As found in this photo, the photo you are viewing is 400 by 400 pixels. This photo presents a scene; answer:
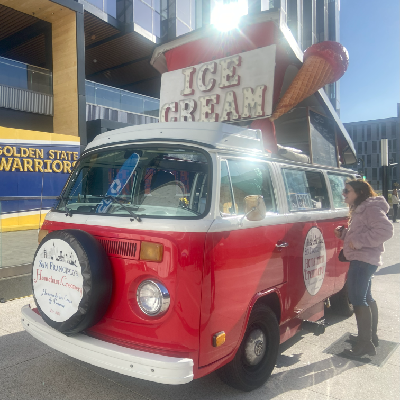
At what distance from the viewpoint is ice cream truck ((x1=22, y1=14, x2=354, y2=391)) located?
263 centimetres

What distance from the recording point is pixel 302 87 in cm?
488

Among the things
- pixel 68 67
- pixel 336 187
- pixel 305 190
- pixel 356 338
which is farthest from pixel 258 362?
pixel 68 67

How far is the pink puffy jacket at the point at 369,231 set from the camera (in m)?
3.81

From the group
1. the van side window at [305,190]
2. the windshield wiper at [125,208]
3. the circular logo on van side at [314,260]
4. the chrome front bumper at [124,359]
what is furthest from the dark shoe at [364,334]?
the windshield wiper at [125,208]

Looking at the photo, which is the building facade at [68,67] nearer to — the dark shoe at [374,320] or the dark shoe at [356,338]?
the dark shoe at [356,338]

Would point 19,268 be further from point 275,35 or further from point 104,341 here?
point 275,35

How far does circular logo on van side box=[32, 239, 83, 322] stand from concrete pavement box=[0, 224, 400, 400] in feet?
2.65

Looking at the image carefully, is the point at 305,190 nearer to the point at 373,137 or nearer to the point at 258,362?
the point at 258,362

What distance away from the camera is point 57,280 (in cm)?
291

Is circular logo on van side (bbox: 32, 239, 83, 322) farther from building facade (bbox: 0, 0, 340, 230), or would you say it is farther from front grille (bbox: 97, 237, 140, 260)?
building facade (bbox: 0, 0, 340, 230)

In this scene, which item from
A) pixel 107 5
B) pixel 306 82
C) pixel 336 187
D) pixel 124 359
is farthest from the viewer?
pixel 107 5

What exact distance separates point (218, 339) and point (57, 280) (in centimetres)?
127

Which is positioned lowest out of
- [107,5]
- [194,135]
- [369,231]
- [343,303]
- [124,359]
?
[343,303]

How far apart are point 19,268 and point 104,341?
3.72m
